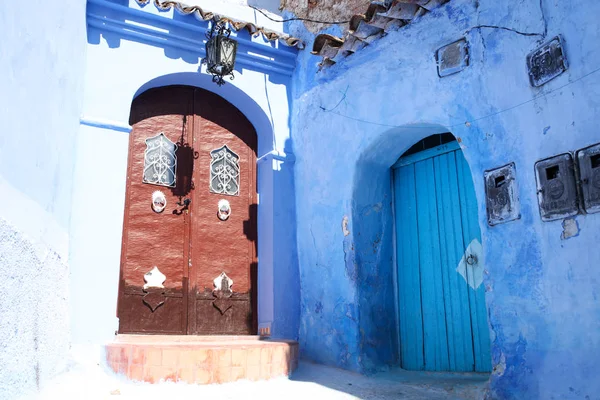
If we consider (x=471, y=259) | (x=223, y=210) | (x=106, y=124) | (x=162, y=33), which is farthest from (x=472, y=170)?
(x=162, y=33)

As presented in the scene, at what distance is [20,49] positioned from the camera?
314cm

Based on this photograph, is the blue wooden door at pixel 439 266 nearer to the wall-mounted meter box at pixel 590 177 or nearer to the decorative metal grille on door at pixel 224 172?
the wall-mounted meter box at pixel 590 177

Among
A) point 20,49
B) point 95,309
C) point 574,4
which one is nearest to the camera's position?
point 20,49

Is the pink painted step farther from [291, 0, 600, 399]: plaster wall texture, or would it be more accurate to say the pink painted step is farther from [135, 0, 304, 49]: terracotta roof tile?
[135, 0, 304, 49]: terracotta roof tile

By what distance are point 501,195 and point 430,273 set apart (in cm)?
131

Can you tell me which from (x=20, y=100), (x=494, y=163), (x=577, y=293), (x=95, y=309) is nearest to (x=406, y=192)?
(x=494, y=163)

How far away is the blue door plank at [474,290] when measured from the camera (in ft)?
15.3

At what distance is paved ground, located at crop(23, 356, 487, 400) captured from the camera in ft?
13.0

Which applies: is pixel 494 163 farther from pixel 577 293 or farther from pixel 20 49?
pixel 20 49

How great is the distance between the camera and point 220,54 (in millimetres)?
5496

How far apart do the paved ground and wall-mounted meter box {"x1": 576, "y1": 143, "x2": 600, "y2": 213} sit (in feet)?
5.00

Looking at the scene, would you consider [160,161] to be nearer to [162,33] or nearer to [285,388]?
[162,33]

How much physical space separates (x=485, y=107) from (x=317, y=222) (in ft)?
7.07

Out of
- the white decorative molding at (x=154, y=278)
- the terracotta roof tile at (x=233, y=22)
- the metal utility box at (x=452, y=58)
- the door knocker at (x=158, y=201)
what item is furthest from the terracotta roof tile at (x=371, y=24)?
the white decorative molding at (x=154, y=278)
